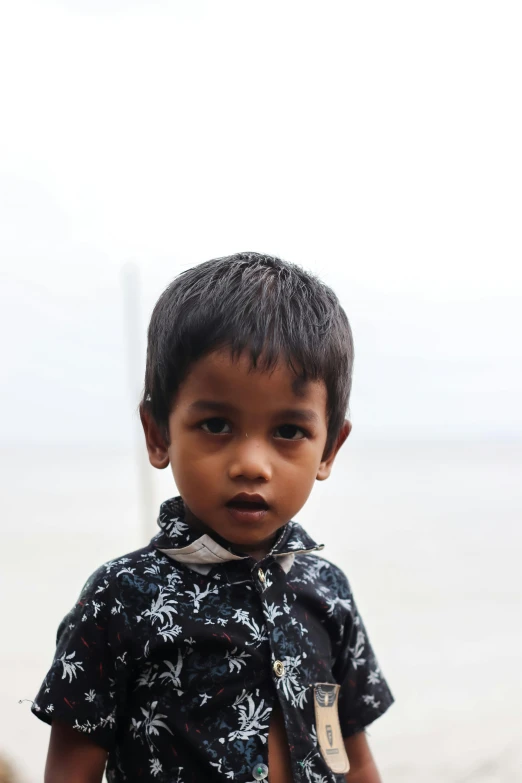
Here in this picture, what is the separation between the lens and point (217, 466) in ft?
3.19

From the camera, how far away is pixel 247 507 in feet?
3.24

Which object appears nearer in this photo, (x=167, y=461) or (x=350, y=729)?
(x=167, y=461)

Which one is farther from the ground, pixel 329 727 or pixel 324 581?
pixel 324 581

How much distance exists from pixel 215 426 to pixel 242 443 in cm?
4

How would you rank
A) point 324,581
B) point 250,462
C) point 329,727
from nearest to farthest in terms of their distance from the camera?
point 250,462 → point 329,727 → point 324,581

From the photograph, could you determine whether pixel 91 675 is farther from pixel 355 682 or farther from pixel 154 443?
pixel 355 682

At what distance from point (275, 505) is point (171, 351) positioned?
0.22m

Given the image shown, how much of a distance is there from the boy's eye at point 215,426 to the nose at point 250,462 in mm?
26

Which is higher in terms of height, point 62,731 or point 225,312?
point 225,312

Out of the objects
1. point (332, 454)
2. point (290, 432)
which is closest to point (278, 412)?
point (290, 432)

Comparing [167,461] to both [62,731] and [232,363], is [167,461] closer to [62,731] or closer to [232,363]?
[232,363]

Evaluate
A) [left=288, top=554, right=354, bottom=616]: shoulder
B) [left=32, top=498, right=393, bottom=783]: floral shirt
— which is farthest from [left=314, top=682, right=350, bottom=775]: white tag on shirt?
[left=288, top=554, right=354, bottom=616]: shoulder

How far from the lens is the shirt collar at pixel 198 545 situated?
1015mm

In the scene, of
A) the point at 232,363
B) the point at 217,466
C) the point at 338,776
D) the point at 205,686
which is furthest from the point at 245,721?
the point at 232,363
